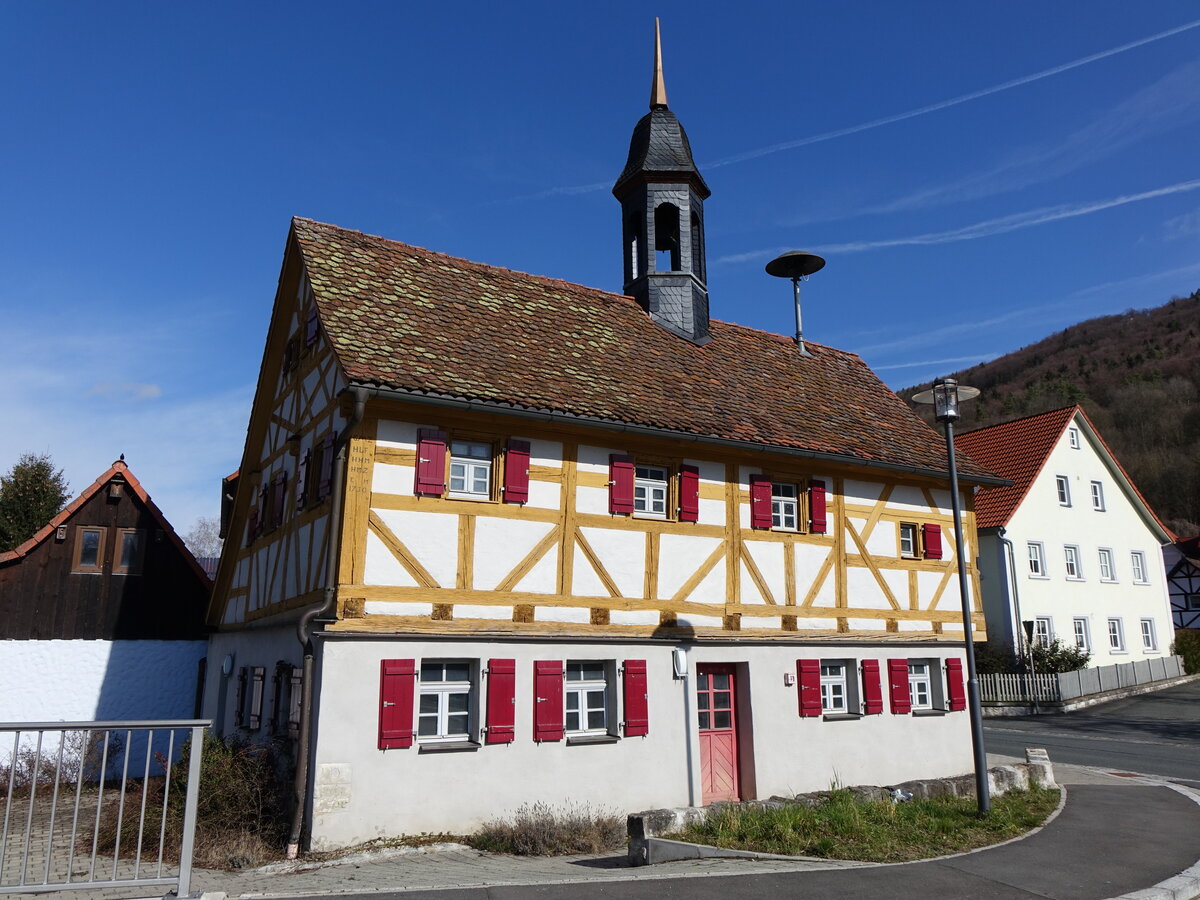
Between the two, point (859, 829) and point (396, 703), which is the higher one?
point (396, 703)

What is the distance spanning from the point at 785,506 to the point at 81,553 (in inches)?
538

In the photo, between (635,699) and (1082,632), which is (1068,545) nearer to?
(1082,632)

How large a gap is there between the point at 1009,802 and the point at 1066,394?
73387 millimetres

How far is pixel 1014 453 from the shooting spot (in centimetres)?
A: 3388

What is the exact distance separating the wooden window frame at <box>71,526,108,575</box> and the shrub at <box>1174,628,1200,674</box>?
35711 mm

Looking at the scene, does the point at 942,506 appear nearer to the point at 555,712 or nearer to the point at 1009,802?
the point at 1009,802

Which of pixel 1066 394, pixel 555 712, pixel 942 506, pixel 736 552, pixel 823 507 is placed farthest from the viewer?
pixel 1066 394

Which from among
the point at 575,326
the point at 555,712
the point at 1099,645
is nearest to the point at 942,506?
the point at 575,326

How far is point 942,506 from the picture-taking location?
55.8 ft

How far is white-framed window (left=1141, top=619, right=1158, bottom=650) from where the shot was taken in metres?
34.2

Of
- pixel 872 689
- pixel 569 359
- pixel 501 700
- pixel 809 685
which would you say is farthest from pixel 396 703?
pixel 872 689

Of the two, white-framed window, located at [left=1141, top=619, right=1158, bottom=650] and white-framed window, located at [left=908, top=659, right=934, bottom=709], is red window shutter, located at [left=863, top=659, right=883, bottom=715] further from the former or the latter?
white-framed window, located at [left=1141, top=619, right=1158, bottom=650]

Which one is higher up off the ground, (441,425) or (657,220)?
(657,220)

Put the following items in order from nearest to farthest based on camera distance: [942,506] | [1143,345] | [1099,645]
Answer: [942,506], [1099,645], [1143,345]
